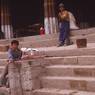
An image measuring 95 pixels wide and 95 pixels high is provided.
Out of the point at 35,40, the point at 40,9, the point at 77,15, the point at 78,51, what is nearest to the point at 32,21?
the point at 40,9

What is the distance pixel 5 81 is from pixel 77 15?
10.8 metres

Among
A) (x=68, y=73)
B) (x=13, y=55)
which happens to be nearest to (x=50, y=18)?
(x=13, y=55)

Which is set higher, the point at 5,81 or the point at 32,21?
the point at 32,21

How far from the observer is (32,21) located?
75.8ft

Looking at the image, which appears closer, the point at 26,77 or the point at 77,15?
the point at 26,77

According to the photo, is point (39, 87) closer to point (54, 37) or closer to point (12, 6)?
point (54, 37)

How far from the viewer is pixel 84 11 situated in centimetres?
2117

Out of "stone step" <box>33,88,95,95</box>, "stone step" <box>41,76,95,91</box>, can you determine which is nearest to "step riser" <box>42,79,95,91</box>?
"stone step" <box>41,76,95,91</box>

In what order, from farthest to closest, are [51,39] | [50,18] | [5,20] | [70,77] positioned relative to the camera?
[5,20], [50,18], [51,39], [70,77]

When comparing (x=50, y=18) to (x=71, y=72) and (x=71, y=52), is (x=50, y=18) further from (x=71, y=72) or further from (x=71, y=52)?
(x=71, y=72)

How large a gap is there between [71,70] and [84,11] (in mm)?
11322

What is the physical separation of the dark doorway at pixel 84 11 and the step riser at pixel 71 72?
10422 mm

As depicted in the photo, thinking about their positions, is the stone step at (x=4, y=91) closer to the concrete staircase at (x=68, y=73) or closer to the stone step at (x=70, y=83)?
the concrete staircase at (x=68, y=73)

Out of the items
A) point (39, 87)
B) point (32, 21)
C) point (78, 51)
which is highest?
point (32, 21)
